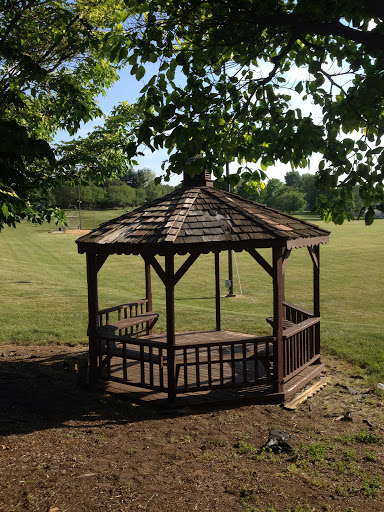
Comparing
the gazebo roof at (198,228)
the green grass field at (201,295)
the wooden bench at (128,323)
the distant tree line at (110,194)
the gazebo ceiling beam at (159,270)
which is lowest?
the green grass field at (201,295)

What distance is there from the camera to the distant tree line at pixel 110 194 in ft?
331

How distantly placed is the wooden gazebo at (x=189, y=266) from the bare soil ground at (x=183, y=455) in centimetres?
50

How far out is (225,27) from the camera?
6426 mm

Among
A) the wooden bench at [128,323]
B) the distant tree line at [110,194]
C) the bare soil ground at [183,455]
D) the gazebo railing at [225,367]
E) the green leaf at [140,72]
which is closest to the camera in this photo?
the bare soil ground at [183,455]

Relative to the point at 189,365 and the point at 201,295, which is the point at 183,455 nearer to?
the point at 189,365

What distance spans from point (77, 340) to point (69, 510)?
28.8 ft

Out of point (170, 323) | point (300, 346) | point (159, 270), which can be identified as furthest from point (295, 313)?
point (159, 270)

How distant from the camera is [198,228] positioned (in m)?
8.72

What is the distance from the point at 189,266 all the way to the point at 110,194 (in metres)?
110

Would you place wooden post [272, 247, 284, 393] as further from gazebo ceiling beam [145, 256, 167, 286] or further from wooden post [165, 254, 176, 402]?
gazebo ceiling beam [145, 256, 167, 286]

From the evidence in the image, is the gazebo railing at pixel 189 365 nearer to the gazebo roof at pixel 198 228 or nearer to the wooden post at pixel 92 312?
the wooden post at pixel 92 312

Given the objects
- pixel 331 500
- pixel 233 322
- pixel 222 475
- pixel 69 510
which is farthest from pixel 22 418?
pixel 233 322

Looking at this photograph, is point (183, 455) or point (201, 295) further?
point (201, 295)

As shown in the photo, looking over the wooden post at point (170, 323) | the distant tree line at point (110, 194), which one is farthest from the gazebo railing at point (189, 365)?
the distant tree line at point (110, 194)
